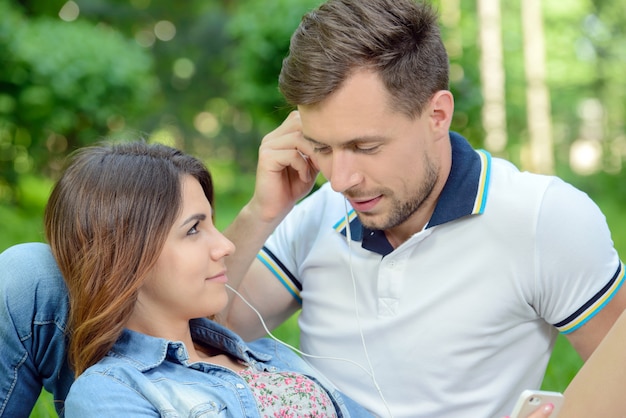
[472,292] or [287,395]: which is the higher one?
[472,292]

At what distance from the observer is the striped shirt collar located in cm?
237

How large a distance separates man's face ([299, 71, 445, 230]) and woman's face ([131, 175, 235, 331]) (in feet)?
1.26

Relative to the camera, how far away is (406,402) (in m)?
2.44

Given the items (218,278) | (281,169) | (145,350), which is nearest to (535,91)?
(281,169)

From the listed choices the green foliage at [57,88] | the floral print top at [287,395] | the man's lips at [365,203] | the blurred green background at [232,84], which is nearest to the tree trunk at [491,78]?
the blurred green background at [232,84]

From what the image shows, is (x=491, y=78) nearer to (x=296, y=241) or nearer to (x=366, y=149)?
(x=296, y=241)

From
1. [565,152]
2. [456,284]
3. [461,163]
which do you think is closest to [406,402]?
[456,284]

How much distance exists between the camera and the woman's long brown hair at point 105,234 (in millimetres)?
2143

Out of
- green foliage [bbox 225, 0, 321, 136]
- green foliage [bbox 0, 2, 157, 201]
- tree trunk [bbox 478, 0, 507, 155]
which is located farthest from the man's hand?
tree trunk [bbox 478, 0, 507, 155]

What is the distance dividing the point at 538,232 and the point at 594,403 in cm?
53

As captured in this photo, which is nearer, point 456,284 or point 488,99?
point 456,284

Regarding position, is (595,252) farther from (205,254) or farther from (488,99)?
(488,99)

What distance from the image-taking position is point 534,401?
183 centimetres

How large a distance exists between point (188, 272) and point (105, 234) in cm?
25
